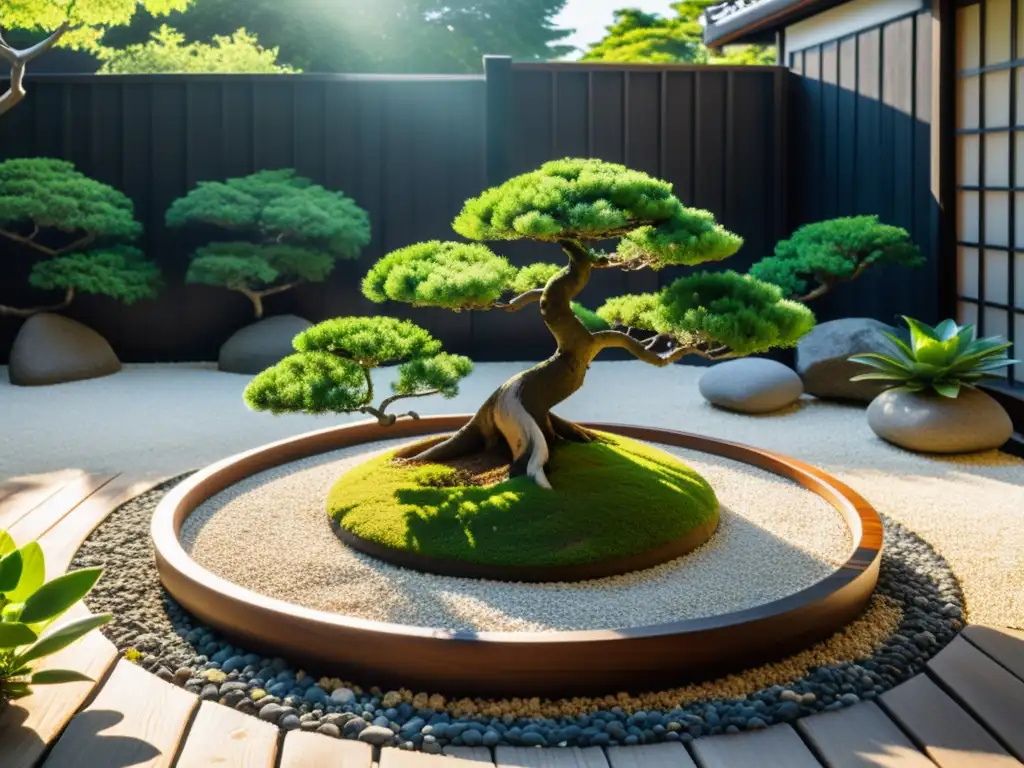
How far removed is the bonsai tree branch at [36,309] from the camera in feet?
23.0

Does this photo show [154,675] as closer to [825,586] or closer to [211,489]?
[211,489]

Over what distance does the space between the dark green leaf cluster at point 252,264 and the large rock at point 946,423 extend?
3.69m

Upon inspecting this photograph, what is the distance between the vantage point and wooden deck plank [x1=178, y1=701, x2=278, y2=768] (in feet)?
6.85

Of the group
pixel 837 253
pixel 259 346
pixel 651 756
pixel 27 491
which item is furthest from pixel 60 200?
pixel 651 756

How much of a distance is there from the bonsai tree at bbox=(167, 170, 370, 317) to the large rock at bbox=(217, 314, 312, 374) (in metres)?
0.21

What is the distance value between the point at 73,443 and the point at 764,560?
328 centimetres

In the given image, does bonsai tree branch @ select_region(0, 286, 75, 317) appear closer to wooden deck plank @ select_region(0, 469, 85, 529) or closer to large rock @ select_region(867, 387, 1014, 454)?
wooden deck plank @ select_region(0, 469, 85, 529)

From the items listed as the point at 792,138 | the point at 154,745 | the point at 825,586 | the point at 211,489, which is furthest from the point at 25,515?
the point at 792,138

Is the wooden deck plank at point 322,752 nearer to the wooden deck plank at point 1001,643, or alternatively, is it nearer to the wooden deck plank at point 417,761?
the wooden deck plank at point 417,761

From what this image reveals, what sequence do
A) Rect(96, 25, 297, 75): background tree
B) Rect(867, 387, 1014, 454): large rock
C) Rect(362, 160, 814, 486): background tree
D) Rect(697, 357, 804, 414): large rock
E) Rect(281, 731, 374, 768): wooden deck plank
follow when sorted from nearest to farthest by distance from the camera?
Rect(281, 731, 374, 768): wooden deck plank
Rect(362, 160, 814, 486): background tree
Rect(867, 387, 1014, 454): large rock
Rect(697, 357, 804, 414): large rock
Rect(96, 25, 297, 75): background tree

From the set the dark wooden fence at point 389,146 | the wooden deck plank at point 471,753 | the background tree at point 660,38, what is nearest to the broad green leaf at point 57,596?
the wooden deck plank at point 471,753

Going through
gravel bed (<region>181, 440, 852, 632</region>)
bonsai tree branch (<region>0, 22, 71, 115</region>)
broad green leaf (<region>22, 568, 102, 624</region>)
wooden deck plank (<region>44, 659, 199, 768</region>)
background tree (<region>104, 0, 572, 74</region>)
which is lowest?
wooden deck plank (<region>44, 659, 199, 768</region>)

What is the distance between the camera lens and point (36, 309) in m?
7.16

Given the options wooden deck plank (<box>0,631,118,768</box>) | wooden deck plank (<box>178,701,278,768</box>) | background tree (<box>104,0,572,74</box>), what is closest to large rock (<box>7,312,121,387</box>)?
wooden deck plank (<box>0,631,118,768</box>)
